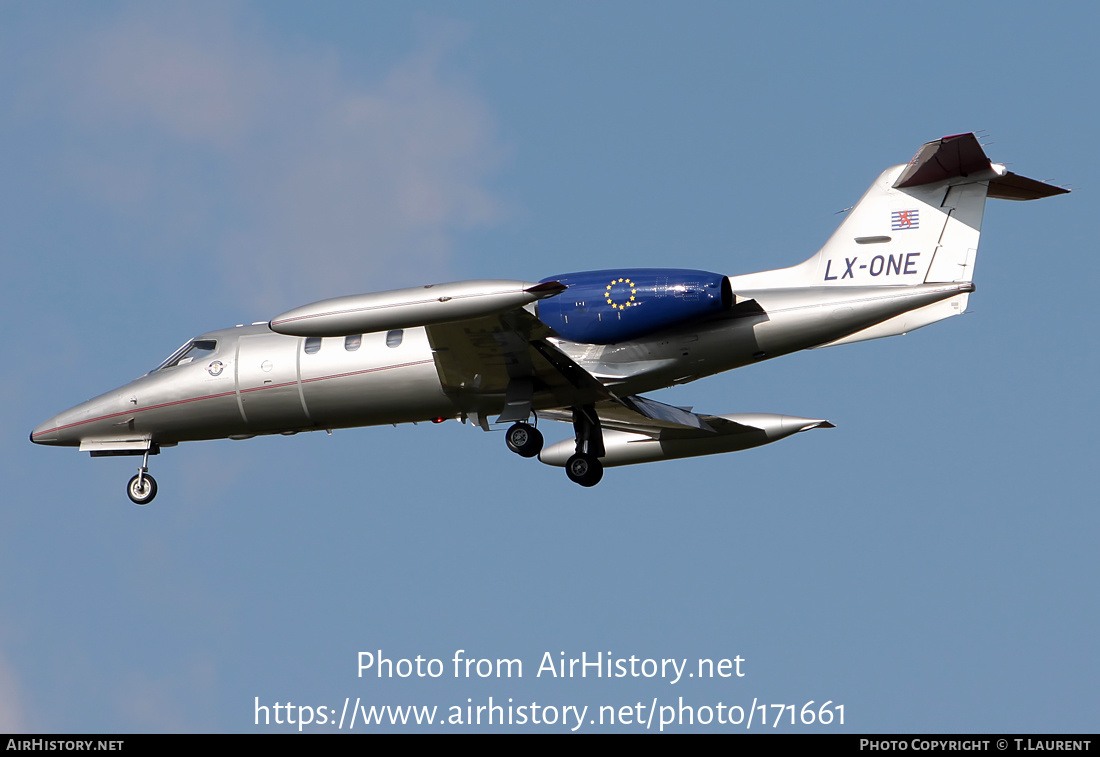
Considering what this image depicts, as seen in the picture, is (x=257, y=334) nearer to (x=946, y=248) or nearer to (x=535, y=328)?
(x=535, y=328)

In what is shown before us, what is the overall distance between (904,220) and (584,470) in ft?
21.7

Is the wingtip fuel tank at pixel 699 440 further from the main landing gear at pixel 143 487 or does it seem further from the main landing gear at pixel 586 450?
the main landing gear at pixel 143 487

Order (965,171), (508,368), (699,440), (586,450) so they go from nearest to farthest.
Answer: (965,171), (508,368), (586,450), (699,440)

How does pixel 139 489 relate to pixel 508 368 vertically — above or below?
below

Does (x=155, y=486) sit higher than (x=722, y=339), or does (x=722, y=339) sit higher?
(x=722, y=339)

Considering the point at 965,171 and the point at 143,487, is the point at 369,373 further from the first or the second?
the point at 965,171

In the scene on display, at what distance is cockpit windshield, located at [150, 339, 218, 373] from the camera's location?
2472cm

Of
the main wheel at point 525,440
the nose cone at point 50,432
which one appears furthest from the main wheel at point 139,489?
the main wheel at point 525,440

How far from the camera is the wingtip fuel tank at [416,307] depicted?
19078mm

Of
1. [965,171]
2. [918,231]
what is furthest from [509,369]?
[965,171]

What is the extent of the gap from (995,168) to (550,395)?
7785mm

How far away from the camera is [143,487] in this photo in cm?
2502

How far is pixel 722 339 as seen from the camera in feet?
72.3
